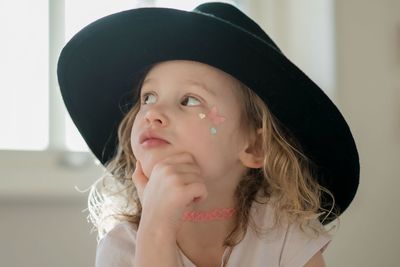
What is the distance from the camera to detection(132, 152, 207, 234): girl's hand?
2.43 feet

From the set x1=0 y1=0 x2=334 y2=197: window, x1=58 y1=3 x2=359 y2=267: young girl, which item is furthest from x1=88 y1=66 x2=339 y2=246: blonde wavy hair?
x1=0 y1=0 x2=334 y2=197: window

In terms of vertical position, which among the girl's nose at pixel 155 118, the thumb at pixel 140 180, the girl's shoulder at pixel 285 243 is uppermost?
the girl's nose at pixel 155 118

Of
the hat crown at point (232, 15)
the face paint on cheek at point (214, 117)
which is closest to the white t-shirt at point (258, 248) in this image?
the face paint on cheek at point (214, 117)

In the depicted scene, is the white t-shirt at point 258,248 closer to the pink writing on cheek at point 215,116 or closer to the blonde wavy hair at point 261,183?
the blonde wavy hair at point 261,183

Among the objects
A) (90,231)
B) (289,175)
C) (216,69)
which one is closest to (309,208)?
(289,175)

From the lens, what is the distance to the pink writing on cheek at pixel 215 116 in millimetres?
815

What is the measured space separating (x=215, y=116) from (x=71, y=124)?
46cm

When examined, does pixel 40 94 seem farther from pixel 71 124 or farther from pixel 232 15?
pixel 232 15

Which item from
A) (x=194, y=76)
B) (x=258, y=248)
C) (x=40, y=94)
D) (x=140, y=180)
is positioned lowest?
(x=258, y=248)

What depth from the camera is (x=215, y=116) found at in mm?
820

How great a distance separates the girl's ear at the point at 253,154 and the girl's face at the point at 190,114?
5 centimetres

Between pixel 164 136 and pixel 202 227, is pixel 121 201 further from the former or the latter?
pixel 164 136

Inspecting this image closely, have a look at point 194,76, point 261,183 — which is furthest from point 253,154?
point 194,76

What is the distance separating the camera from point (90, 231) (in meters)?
1.07
